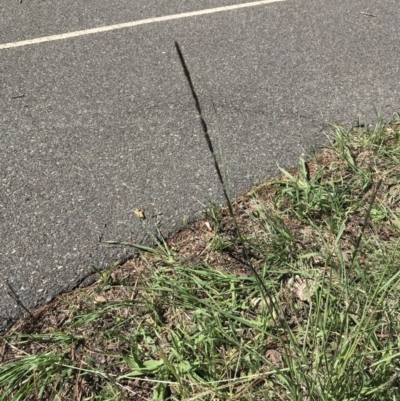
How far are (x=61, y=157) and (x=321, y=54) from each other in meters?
2.16

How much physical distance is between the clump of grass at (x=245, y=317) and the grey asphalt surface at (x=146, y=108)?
18 cm

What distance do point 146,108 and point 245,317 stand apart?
5.56 feet

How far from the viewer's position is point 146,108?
11.0 feet

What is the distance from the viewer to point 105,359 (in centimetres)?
203

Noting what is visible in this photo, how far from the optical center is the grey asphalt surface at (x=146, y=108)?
258 centimetres

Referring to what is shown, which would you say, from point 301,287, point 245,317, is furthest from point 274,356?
point 301,287

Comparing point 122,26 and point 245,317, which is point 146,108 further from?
point 245,317

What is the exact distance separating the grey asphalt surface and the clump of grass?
18 centimetres

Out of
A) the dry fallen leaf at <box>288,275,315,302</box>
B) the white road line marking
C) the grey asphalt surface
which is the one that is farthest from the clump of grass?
the white road line marking

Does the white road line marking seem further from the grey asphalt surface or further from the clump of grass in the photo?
the clump of grass

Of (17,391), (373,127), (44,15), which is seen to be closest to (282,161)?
(373,127)

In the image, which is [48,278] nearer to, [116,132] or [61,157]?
[61,157]

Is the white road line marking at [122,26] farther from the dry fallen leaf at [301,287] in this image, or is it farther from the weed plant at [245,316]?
the dry fallen leaf at [301,287]

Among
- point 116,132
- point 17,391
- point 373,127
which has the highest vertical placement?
point 116,132
